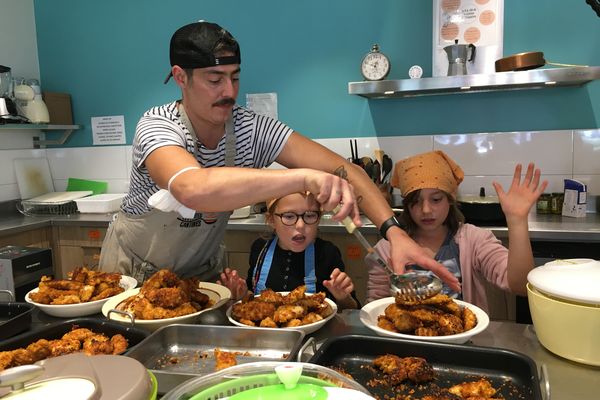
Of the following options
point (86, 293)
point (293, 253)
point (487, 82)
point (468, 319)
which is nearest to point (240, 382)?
point (468, 319)

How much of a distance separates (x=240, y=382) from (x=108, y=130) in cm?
389

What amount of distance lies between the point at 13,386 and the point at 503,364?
904mm

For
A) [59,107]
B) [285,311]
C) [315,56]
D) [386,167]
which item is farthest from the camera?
[59,107]

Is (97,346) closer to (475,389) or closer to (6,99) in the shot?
(475,389)

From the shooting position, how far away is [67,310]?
146 centimetres

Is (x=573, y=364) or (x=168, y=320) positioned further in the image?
(x=168, y=320)

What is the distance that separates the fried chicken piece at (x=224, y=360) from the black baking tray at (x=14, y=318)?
1.84 feet

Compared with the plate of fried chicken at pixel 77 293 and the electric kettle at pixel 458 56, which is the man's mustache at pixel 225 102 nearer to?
the plate of fried chicken at pixel 77 293

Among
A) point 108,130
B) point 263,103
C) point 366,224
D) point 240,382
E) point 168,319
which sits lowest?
point 366,224

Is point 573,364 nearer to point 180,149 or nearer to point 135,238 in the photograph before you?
point 180,149

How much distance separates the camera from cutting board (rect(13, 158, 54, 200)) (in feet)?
13.6

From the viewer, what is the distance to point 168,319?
4.33ft

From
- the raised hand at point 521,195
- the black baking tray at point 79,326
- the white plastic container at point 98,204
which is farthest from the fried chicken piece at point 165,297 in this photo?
the white plastic container at point 98,204

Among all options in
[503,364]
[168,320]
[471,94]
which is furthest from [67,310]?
[471,94]
